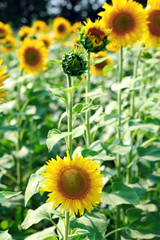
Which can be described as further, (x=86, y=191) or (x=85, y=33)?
(x=85, y=33)

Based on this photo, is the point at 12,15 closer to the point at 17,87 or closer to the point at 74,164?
the point at 17,87

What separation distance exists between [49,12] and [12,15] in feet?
6.89

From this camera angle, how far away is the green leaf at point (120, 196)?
1111mm

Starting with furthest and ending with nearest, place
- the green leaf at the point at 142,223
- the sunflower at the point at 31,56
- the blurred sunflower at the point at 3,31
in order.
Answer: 1. the blurred sunflower at the point at 3,31
2. the sunflower at the point at 31,56
3. the green leaf at the point at 142,223

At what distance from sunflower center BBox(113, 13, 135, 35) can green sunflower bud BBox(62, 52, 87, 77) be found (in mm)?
413

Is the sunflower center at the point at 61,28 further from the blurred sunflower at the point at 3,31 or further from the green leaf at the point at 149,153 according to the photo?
the green leaf at the point at 149,153

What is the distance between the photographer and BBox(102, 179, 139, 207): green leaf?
1111 mm

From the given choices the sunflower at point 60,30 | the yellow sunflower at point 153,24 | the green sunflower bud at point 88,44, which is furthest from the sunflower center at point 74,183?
the sunflower at point 60,30

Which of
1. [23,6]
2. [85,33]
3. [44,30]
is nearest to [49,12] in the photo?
[23,6]

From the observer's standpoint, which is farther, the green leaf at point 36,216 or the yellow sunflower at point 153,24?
the yellow sunflower at point 153,24

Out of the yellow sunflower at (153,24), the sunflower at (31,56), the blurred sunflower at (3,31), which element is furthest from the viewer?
the blurred sunflower at (3,31)

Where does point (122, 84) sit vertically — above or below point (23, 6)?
below

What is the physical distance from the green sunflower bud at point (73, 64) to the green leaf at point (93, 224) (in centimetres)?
54

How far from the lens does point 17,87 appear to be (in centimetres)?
202
